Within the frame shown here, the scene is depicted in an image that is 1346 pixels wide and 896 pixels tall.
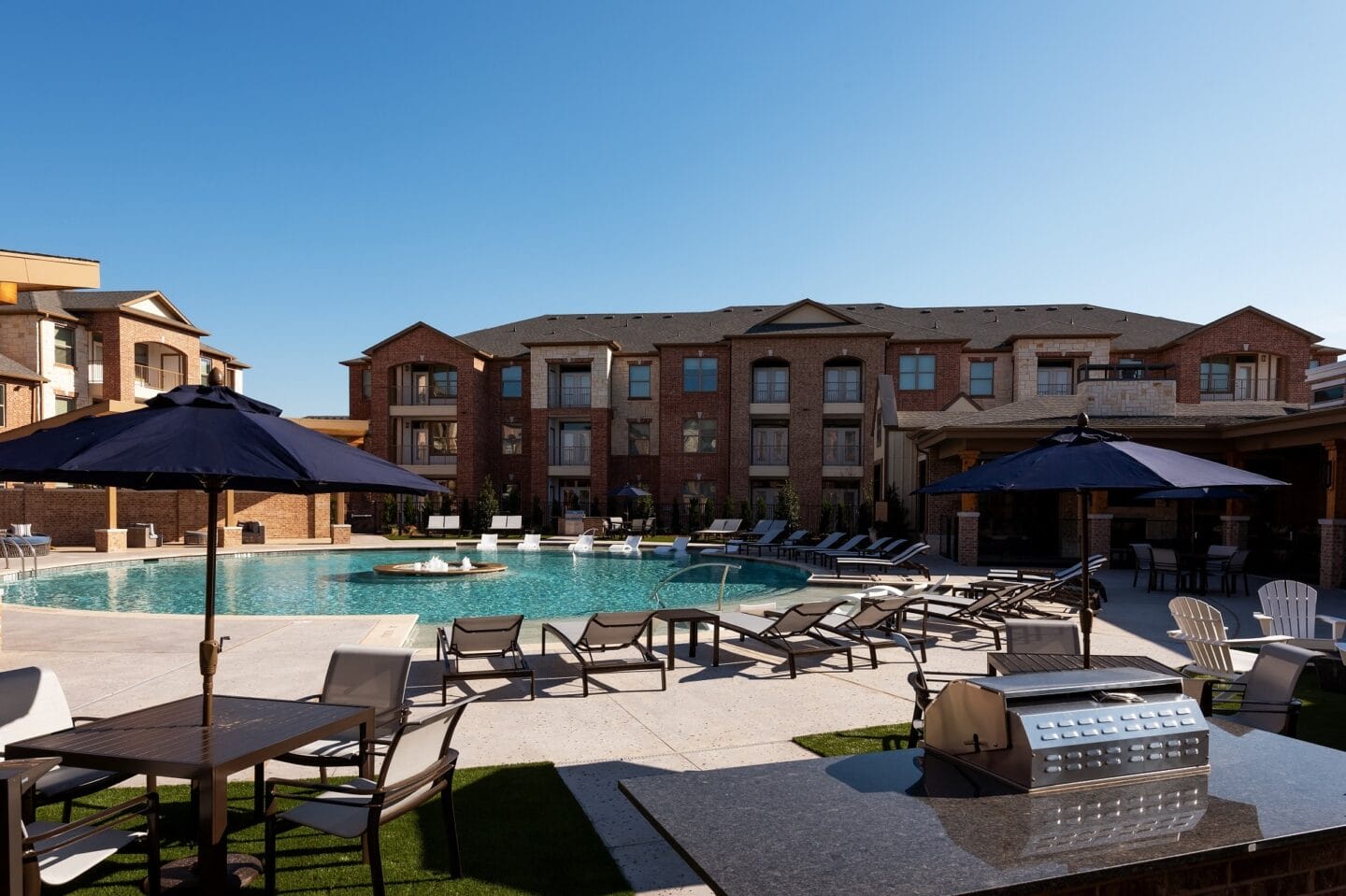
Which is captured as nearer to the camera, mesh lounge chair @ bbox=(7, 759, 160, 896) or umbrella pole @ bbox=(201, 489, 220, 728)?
mesh lounge chair @ bbox=(7, 759, 160, 896)

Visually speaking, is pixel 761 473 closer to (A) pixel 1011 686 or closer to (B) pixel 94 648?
(B) pixel 94 648

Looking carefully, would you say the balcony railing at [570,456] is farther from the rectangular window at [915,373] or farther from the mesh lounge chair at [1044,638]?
the mesh lounge chair at [1044,638]

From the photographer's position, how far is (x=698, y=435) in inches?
1455

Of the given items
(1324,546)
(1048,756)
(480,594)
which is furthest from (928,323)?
(1048,756)

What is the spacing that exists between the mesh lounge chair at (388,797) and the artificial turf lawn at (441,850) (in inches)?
7.4

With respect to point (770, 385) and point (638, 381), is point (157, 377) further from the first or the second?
point (770, 385)

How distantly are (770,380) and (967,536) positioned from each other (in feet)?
55.1

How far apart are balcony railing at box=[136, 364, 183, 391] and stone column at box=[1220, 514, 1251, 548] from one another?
40.9m

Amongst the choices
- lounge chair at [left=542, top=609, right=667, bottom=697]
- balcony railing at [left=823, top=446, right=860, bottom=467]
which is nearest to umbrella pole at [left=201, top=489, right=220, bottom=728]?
lounge chair at [left=542, top=609, right=667, bottom=697]

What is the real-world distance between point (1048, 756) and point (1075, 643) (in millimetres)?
5120

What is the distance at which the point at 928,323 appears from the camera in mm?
38875

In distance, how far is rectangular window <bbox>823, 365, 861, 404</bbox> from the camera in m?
35.4

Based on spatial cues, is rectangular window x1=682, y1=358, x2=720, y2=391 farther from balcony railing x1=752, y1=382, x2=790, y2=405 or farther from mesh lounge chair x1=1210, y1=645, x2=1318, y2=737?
mesh lounge chair x1=1210, y1=645, x2=1318, y2=737

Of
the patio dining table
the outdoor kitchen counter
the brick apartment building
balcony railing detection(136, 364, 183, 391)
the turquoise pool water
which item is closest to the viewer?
the outdoor kitchen counter
